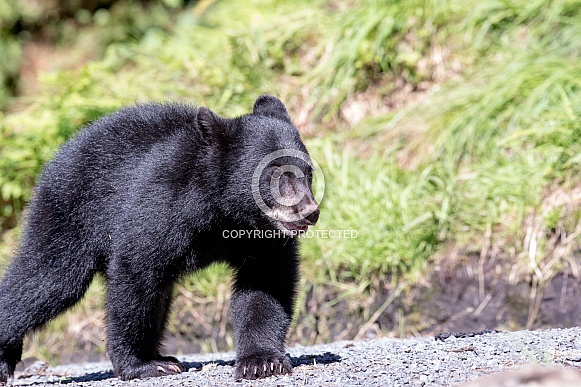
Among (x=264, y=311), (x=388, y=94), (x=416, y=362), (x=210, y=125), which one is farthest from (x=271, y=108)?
(x=388, y=94)

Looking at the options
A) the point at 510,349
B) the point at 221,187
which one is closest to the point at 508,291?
the point at 510,349

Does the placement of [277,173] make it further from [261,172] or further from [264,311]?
[264,311]

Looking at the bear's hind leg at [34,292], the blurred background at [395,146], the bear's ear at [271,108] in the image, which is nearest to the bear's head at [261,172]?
the bear's ear at [271,108]

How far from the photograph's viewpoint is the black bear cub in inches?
198

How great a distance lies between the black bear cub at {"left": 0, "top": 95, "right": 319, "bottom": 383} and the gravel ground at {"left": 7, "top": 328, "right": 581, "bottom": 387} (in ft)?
0.77

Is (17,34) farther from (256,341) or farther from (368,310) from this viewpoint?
(256,341)

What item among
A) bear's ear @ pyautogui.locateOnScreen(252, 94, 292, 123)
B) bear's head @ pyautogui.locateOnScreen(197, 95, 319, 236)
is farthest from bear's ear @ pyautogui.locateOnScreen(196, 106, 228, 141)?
bear's ear @ pyautogui.locateOnScreen(252, 94, 292, 123)

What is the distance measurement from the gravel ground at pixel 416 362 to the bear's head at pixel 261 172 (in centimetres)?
92

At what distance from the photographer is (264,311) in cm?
510

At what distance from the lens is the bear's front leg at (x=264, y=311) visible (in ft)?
15.8

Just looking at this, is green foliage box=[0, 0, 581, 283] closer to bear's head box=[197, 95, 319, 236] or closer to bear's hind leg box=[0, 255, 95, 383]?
bear's head box=[197, 95, 319, 236]

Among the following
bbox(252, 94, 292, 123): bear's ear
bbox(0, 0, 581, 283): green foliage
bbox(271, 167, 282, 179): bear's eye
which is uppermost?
bbox(0, 0, 581, 283): green foliage

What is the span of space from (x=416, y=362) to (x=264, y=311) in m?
1.07

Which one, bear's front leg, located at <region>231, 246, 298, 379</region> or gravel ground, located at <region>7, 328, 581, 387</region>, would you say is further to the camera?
bear's front leg, located at <region>231, 246, 298, 379</region>
